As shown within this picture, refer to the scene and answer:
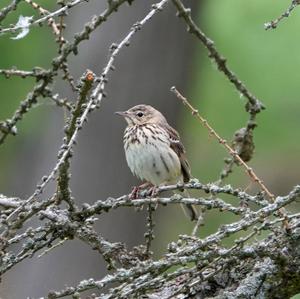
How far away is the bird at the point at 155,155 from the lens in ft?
19.4

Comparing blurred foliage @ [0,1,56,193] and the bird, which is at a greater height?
blurred foliage @ [0,1,56,193]

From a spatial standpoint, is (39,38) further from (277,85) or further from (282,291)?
(282,291)

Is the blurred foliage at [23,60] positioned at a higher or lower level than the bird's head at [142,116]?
higher

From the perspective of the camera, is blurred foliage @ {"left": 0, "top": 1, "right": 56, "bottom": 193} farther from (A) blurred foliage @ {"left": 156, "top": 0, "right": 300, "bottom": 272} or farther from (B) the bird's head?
(B) the bird's head

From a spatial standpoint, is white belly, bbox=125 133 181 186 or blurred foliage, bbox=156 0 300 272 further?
blurred foliage, bbox=156 0 300 272

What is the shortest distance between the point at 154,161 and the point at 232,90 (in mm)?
3750

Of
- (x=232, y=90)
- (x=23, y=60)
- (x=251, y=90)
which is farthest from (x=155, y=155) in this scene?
(x=23, y=60)

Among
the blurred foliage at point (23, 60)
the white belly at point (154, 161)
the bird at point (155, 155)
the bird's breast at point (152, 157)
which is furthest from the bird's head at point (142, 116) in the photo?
the blurred foliage at point (23, 60)

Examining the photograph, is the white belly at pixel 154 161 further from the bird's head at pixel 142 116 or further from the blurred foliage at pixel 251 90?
the blurred foliage at pixel 251 90

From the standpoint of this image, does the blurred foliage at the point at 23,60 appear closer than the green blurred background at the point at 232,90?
No

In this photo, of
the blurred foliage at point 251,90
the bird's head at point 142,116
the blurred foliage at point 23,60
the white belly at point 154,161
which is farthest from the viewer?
the blurred foliage at point 23,60

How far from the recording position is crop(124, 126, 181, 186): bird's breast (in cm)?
589

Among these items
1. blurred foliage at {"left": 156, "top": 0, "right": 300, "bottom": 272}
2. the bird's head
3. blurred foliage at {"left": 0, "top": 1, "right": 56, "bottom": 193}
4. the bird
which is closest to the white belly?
the bird

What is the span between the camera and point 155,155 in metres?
5.94
